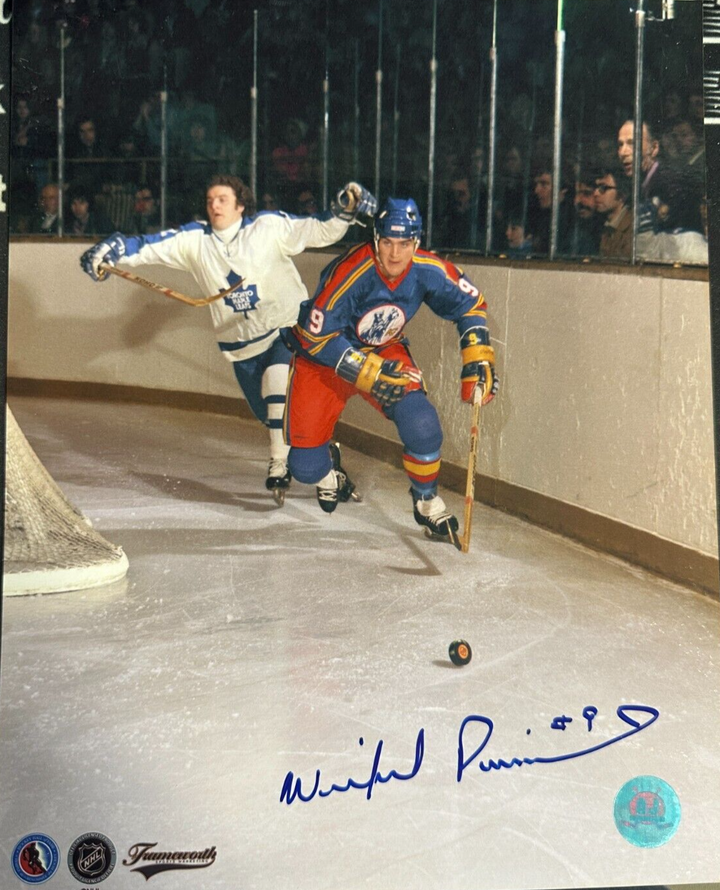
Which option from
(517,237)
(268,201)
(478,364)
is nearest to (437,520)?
(478,364)

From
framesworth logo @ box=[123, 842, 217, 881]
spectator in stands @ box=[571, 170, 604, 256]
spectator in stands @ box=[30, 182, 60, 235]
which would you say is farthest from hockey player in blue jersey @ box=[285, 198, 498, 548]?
framesworth logo @ box=[123, 842, 217, 881]

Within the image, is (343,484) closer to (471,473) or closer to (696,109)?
(471,473)

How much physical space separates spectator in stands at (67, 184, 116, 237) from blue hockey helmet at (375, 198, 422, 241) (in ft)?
1.47

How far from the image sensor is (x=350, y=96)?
85.0 inches

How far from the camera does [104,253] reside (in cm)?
216

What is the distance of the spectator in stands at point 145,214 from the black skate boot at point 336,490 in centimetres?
50

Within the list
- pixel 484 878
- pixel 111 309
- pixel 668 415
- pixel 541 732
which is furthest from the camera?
pixel 668 415

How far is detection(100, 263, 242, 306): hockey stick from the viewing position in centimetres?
218

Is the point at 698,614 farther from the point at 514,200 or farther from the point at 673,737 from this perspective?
the point at 514,200

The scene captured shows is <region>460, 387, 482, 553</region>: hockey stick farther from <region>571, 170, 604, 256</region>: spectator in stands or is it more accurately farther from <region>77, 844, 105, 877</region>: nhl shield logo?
<region>77, 844, 105, 877</region>: nhl shield logo

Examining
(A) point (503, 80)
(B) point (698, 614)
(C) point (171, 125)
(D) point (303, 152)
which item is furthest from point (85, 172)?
(B) point (698, 614)

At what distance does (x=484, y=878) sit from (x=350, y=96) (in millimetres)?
1264
